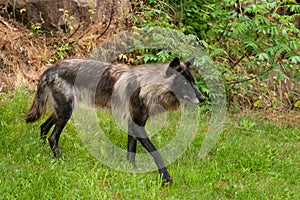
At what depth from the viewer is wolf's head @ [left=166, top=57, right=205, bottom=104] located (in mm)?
5570

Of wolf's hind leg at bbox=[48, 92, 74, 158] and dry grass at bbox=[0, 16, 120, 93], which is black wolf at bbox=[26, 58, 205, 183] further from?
dry grass at bbox=[0, 16, 120, 93]

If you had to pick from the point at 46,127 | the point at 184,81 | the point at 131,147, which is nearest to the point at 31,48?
the point at 46,127

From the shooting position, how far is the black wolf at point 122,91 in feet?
18.5

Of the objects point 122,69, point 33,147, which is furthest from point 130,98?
point 33,147

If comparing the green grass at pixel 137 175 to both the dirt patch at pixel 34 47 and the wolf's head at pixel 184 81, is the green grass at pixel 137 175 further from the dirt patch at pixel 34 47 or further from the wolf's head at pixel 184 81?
the dirt patch at pixel 34 47

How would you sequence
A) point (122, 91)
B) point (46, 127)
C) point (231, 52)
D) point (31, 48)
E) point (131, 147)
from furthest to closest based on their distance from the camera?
point (231, 52)
point (31, 48)
point (46, 127)
point (131, 147)
point (122, 91)

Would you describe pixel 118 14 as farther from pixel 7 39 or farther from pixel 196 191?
pixel 196 191

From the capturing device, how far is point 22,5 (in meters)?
9.45

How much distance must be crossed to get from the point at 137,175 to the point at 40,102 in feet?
5.67

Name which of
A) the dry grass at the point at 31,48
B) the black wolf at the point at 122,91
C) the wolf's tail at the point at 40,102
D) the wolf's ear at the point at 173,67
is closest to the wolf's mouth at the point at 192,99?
the black wolf at the point at 122,91

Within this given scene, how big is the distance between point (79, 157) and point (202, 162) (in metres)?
1.67

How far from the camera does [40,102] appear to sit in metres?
6.19

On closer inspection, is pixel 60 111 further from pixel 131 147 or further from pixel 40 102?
pixel 131 147

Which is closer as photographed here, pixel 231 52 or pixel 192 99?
pixel 192 99
